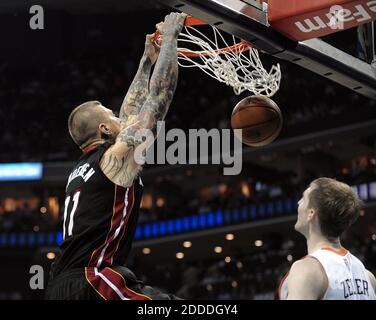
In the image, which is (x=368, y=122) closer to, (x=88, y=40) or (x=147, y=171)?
(x=147, y=171)

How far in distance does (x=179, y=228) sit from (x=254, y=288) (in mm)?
3568

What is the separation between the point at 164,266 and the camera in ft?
77.4

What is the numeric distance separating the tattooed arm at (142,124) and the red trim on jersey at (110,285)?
16.4 inches

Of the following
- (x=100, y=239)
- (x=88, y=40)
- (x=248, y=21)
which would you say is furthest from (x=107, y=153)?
(x=88, y=40)

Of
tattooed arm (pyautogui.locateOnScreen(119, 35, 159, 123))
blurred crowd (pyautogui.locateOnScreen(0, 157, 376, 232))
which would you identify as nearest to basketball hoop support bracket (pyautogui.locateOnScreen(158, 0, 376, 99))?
tattooed arm (pyautogui.locateOnScreen(119, 35, 159, 123))

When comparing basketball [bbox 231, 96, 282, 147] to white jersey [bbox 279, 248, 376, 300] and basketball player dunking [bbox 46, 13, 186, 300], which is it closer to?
basketball player dunking [bbox 46, 13, 186, 300]

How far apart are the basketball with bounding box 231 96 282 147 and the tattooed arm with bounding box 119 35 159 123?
620 mm

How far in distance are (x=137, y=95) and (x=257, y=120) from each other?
762 millimetres

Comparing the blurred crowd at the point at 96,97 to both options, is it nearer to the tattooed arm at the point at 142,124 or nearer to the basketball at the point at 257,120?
the basketball at the point at 257,120

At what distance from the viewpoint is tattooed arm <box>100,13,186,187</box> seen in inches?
154

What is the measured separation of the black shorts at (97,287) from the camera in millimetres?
3783

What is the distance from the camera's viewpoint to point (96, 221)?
387 centimetres

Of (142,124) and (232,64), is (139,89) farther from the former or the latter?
(142,124)

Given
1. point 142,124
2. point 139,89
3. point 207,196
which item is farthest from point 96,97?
point 142,124
